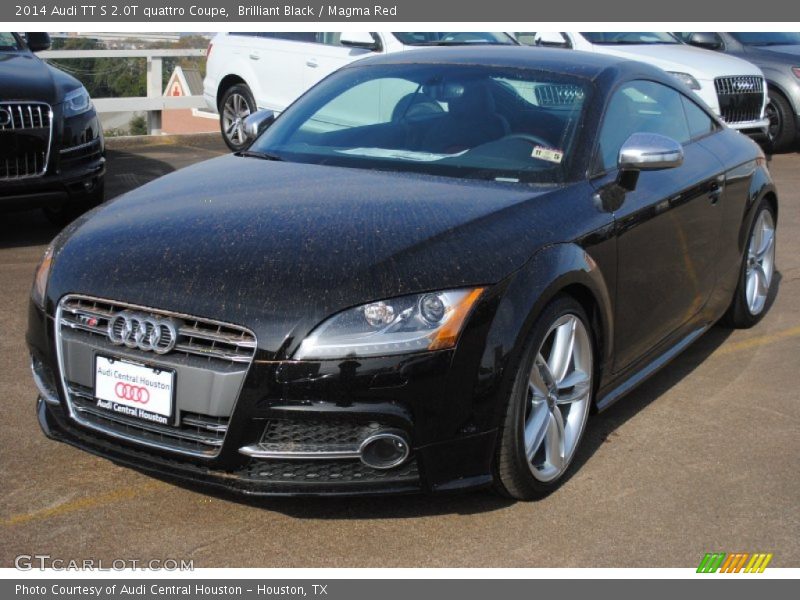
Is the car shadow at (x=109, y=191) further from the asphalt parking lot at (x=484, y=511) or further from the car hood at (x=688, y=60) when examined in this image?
the car hood at (x=688, y=60)

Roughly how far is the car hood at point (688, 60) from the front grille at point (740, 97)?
0.26 feet

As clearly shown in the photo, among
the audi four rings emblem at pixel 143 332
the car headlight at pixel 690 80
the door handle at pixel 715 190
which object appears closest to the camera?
the audi four rings emblem at pixel 143 332

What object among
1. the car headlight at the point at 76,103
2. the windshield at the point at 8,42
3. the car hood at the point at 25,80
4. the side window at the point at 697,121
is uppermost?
the side window at the point at 697,121

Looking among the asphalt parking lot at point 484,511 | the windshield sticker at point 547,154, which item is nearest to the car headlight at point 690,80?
the asphalt parking lot at point 484,511

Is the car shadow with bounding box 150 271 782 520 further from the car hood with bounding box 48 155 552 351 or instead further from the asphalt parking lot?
the car hood with bounding box 48 155 552 351

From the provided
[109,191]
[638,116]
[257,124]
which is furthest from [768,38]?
[257,124]

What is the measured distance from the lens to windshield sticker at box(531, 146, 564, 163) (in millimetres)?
4617

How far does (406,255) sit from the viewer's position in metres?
3.72

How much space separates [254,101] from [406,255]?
31.0 ft

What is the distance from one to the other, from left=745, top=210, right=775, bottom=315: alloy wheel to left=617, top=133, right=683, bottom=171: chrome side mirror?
5.89ft

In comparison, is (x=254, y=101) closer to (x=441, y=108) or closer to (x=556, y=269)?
(x=441, y=108)

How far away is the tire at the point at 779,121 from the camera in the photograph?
45.8 ft

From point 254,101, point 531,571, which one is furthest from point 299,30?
point 531,571

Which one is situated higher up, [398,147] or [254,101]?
[398,147]
